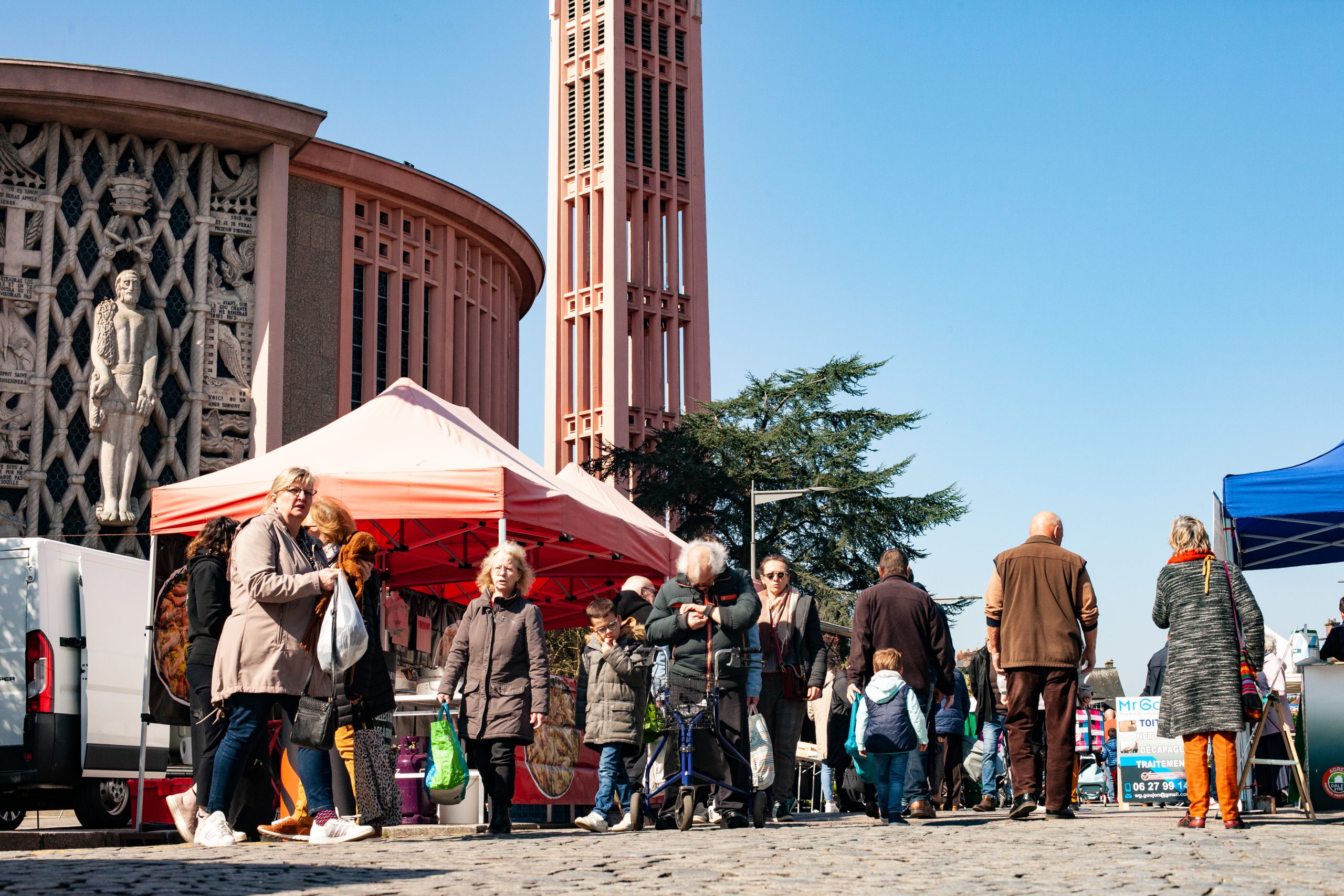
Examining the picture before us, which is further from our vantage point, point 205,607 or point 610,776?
point 610,776

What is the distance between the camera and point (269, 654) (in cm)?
755

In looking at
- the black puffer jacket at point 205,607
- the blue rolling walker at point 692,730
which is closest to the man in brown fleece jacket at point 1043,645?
the blue rolling walker at point 692,730

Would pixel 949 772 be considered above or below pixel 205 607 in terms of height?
below

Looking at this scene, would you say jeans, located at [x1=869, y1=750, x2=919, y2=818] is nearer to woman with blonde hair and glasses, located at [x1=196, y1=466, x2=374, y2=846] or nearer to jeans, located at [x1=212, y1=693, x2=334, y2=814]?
woman with blonde hair and glasses, located at [x1=196, y1=466, x2=374, y2=846]

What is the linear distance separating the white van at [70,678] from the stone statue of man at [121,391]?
1296 centimetres

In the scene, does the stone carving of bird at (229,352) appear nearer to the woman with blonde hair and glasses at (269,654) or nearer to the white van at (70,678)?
the white van at (70,678)

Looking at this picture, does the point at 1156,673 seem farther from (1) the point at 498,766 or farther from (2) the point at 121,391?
(2) the point at 121,391

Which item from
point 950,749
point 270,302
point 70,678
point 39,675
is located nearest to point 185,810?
point 39,675

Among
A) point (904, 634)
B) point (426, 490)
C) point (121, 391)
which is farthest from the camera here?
point (121, 391)

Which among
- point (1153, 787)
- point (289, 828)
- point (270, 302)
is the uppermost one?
point (270, 302)

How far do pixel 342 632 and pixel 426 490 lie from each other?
4.64 metres

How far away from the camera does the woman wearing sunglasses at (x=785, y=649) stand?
10.9 metres

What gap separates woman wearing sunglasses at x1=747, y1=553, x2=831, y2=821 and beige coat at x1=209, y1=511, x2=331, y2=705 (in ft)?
12.5

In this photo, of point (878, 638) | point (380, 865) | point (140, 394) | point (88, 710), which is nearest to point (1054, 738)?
point (878, 638)
